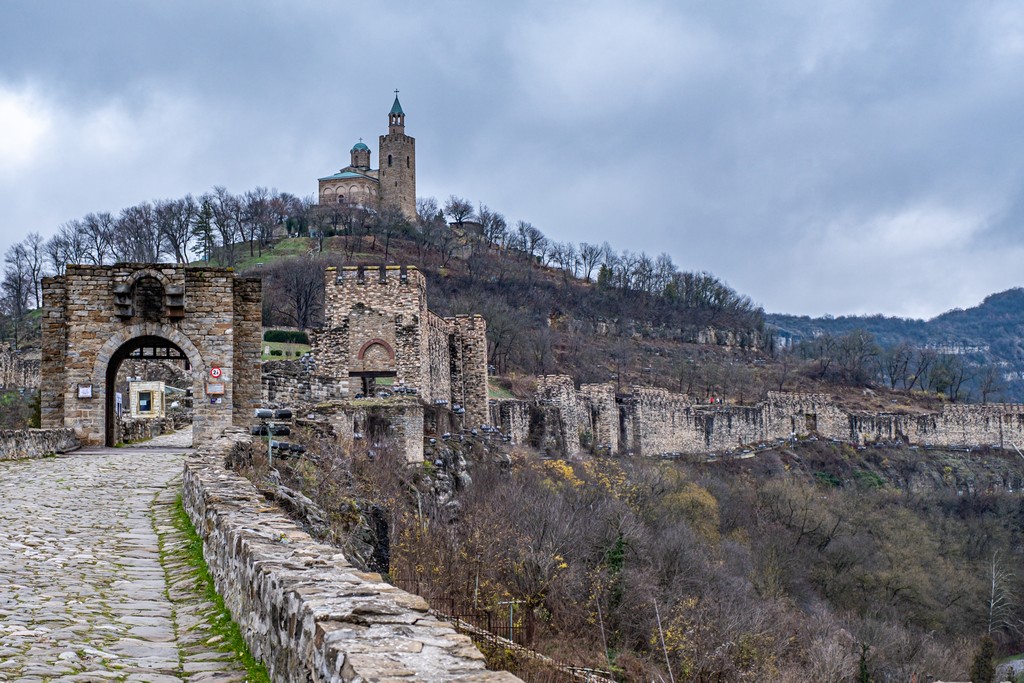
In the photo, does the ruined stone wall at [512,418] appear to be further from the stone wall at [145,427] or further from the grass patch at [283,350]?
the grass patch at [283,350]

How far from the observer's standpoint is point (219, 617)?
638 cm

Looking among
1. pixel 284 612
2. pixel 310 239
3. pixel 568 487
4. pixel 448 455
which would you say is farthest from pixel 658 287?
pixel 284 612

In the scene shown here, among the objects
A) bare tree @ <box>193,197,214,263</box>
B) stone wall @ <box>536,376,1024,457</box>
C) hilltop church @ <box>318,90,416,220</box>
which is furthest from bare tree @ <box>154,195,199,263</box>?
stone wall @ <box>536,376,1024,457</box>

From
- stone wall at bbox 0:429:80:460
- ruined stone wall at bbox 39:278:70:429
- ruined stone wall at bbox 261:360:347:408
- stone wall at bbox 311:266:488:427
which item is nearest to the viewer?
stone wall at bbox 0:429:80:460

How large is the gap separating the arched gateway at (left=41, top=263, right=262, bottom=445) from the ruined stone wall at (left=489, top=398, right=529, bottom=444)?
58.3ft

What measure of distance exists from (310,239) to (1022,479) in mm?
62244

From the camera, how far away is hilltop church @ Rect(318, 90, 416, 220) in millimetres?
111625

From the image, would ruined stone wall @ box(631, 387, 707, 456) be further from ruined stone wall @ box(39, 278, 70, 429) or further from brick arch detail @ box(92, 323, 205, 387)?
ruined stone wall @ box(39, 278, 70, 429)

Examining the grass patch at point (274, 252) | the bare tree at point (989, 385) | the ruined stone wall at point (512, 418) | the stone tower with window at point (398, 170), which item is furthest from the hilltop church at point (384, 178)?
the ruined stone wall at point (512, 418)

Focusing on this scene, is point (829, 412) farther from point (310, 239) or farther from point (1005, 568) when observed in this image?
point (310, 239)

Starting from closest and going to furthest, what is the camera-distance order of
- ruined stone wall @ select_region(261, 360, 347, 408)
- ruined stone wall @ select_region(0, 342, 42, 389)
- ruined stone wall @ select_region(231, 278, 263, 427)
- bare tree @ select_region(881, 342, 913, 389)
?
ruined stone wall @ select_region(231, 278, 263, 427) < ruined stone wall @ select_region(261, 360, 347, 408) < ruined stone wall @ select_region(0, 342, 42, 389) < bare tree @ select_region(881, 342, 913, 389)

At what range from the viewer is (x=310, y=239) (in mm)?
94562

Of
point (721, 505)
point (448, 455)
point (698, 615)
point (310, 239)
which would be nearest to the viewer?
point (698, 615)

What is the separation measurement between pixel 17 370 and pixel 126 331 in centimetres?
3805
